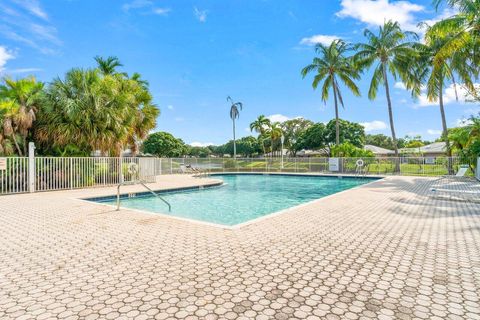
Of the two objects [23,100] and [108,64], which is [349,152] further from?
[23,100]

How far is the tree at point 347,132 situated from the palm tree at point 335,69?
58.2 feet

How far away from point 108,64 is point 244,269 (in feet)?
59.3

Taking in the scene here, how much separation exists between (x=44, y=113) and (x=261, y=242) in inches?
462

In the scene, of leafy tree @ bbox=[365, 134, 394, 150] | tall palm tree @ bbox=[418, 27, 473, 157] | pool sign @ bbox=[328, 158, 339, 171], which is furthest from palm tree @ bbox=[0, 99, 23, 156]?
leafy tree @ bbox=[365, 134, 394, 150]

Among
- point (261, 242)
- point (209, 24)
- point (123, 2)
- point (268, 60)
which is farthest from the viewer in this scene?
point (268, 60)

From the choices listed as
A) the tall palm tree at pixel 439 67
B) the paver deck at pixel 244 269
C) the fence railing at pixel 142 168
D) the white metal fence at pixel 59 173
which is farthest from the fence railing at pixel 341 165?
the paver deck at pixel 244 269

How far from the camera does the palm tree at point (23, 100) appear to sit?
10.8 meters

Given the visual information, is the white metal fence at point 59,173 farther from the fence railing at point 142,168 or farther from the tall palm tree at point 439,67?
the tall palm tree at point 439,67

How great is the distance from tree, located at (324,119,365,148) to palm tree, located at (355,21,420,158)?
20.2 meters

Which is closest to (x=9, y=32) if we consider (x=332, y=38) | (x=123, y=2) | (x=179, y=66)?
(x=123, y=2)

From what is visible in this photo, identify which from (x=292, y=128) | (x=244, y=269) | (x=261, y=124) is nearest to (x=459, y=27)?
(x=244, y=269)

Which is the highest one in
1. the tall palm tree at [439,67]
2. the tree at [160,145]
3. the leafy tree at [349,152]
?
the tall palm tree at [439,67]

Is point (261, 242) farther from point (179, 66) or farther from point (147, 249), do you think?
point (179, 66)

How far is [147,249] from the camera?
3.75 meters
